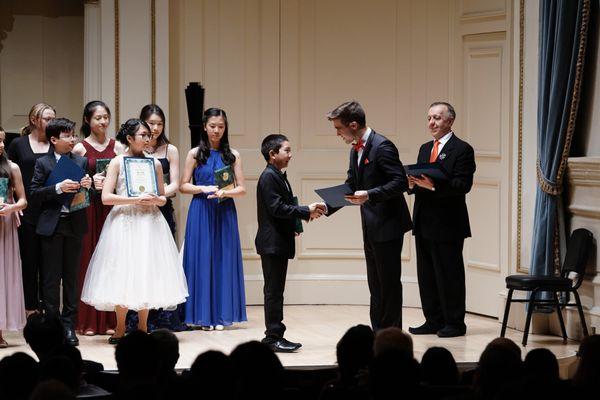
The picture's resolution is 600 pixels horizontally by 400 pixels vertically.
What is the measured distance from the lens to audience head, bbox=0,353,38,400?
112 inches

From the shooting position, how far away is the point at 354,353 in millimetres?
3355

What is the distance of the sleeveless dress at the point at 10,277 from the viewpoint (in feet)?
20.6

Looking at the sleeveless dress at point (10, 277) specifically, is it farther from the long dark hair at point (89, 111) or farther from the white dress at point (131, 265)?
the long dark hair at point (89, 111)

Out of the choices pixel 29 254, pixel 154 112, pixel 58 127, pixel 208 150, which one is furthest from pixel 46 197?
Result: pixel 208 150

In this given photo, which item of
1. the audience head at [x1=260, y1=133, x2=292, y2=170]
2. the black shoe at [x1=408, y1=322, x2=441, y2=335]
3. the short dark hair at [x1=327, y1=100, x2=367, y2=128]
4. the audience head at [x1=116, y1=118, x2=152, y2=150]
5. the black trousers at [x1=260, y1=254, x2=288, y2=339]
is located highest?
the short dark hair at [x1=327, y1=100, x2=367, y2=128]

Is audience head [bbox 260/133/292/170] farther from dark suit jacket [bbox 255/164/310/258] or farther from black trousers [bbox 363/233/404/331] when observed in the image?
black trousers [bbox 363/233/404/331]

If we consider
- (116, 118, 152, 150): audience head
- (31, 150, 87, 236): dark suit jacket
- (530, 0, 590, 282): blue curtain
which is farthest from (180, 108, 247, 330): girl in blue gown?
(530, 0, 590, 282): blue curtain

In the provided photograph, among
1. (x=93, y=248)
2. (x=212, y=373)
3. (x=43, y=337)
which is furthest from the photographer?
(x=93, y=248)

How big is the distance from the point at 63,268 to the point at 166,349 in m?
3.38

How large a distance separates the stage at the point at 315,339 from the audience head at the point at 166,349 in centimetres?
227

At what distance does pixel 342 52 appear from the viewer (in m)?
8.22

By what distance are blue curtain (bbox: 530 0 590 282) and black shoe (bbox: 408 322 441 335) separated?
75 cm

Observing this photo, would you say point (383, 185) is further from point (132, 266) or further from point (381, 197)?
point (132, 266)

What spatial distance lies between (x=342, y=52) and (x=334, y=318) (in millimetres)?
2169
